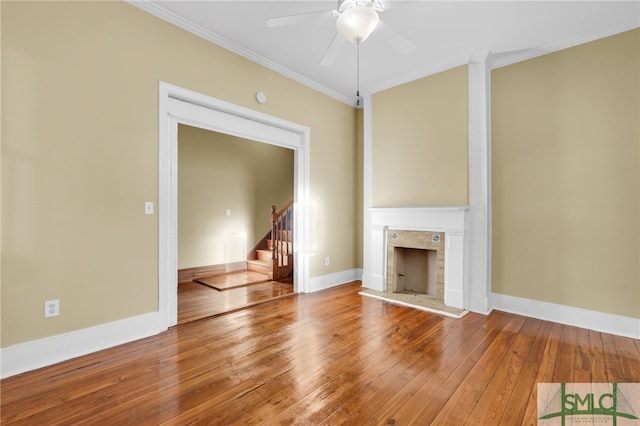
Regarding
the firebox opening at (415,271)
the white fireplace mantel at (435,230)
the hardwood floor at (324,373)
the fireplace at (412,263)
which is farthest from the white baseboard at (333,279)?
the hardwood floor at (324,373)

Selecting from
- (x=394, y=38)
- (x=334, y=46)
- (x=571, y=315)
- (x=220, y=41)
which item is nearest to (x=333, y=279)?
(x=571, y=315)

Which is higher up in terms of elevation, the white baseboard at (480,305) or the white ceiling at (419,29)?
the white ceiling at (419,29)

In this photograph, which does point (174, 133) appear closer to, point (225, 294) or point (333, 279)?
point (225, 294)

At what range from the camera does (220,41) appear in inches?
129

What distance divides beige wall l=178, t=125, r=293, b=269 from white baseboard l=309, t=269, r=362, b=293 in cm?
Answer: 213

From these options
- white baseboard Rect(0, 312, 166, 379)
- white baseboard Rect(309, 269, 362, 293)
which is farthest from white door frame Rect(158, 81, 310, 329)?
white baseboard Rect(309, 269, 362, 293)

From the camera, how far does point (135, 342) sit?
2.63m

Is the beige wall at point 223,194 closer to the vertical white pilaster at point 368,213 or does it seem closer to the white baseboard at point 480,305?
the vertical white pilaster at point 368,213

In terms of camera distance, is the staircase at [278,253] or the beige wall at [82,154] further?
the staircase at [278,253]

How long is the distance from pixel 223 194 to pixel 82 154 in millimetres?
3244

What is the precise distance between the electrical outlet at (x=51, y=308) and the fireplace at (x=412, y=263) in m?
3.60

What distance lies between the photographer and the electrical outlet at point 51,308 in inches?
88.9

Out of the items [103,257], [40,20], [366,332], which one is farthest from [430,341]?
[40,20]

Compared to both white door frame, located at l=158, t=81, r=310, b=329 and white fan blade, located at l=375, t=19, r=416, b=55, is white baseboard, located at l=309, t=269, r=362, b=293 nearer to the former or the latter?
white door frame, located at l=158, t=81, r=310, b=329
